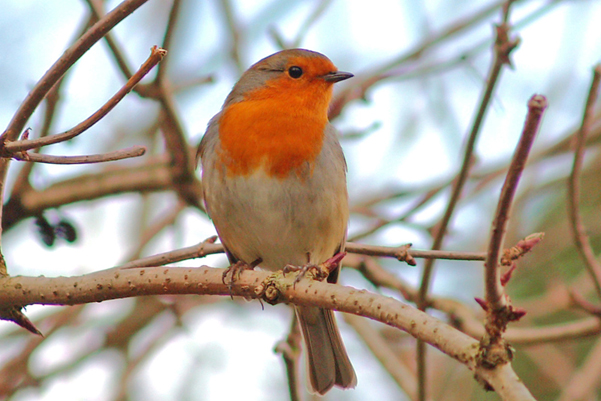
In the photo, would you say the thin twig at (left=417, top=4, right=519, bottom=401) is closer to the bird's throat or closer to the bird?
the bird

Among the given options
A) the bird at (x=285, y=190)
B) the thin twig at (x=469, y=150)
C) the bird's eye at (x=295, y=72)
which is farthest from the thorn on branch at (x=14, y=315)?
the bird's eye at (x=295, y=72)

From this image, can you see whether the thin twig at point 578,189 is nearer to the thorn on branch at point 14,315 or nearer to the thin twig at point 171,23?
the thin twig at point 171,23

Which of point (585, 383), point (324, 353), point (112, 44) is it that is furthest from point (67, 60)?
point (585, 383)

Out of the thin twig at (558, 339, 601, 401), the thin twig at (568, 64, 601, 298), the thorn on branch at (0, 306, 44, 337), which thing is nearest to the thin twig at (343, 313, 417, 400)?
the thin twig at (558, 339, 601, 401)

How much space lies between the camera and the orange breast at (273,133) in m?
3.62

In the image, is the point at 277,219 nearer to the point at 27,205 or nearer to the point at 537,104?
the point at 27,205

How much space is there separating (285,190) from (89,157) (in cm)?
171

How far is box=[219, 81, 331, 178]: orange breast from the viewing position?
11.9 feet

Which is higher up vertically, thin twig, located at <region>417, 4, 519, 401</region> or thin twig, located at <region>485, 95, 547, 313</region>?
thin twig, located at <region>417, 4, 519, 401</region>

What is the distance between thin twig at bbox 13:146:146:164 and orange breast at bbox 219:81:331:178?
1.64m

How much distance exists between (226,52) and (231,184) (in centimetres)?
227

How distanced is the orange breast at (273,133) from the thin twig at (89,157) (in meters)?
1.64

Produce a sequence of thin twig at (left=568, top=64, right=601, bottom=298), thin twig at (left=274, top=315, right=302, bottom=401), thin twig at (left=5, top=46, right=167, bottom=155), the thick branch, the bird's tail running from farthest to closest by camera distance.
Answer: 1. the bird's tail
2. thin twig at (left=274, top=315, right=302, bottom=401)
3. thin twig at (left=568, top=64, right=601, bottom=298)
4. the thick branch
5. thin twig at (left=5, top=46, right=167, bottom=155)

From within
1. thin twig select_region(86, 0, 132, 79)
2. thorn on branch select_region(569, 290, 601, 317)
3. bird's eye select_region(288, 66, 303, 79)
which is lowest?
thorn on branch select_region(569, 290, 601, 317)
